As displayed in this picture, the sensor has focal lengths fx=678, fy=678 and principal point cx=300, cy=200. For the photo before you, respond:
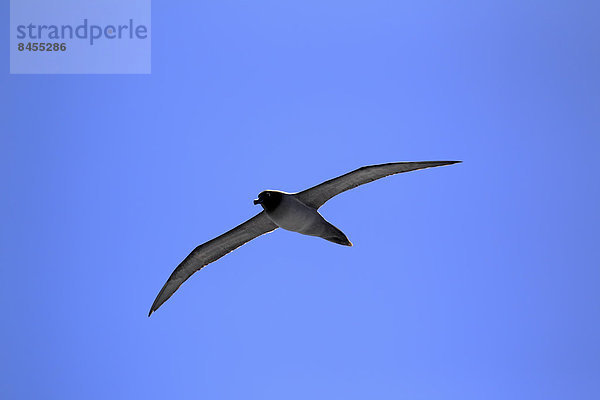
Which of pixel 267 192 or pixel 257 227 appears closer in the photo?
pixel 267 192

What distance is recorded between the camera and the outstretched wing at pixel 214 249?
16750 mm

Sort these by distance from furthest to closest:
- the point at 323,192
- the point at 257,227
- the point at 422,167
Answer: the point at 257,227 → the point at 323,192 → the point at 422,167

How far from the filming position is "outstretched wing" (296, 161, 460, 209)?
48.0ft

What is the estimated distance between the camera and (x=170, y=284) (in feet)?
58.5

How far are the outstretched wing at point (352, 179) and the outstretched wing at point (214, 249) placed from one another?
53.0 inches

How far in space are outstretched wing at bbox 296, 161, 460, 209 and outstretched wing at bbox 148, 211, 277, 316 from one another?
135 centimetres

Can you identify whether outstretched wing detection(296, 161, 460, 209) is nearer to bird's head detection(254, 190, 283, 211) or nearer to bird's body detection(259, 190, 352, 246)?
bird's body detection(259, 190, 352, 246)

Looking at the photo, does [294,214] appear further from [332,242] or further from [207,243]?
[207,243]

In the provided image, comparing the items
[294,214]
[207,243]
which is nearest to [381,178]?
[294,214]

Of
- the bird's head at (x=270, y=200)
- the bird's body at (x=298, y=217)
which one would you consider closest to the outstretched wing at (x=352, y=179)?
the bird's body at (x=298, y=217)

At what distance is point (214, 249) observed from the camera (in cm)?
1722

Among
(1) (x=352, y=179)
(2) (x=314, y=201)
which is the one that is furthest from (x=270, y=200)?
(1) (x=352, y=179)

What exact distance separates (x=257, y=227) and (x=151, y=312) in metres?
3.78

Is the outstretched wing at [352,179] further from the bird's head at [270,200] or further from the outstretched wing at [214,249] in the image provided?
the outstretched wing at [214,249]
